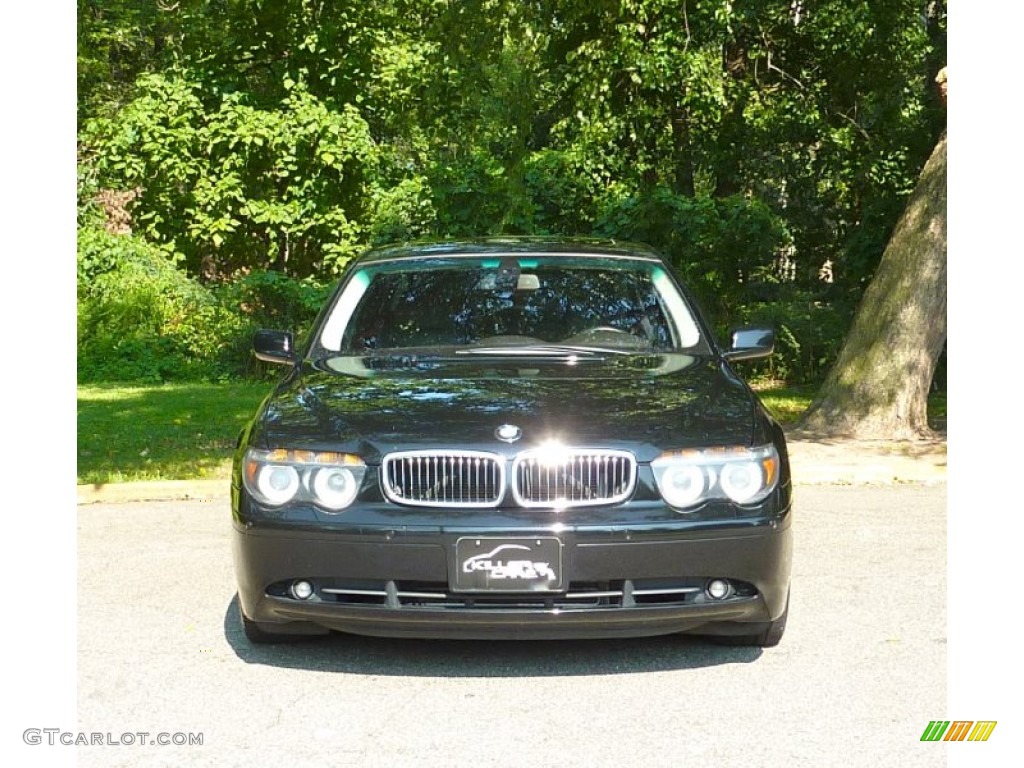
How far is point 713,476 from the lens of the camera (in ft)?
15.4

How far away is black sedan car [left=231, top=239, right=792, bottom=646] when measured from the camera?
14.9ft

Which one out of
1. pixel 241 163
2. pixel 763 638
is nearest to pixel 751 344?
pixel 763 638

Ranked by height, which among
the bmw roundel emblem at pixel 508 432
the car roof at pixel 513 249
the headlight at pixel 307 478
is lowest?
the headlight at pixel 307 478

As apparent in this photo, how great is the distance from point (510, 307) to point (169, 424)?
785 cm

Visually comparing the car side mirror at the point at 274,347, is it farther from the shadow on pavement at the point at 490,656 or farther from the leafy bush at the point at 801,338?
the leafy bush at the point at 801,338

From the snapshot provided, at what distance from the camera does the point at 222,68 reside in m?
21.0

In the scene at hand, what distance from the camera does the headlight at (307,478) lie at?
4.68 m

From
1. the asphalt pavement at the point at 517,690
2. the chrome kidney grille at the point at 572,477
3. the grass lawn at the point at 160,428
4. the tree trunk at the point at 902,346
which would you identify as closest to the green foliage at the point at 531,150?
the grass lawn at the point at 160,428

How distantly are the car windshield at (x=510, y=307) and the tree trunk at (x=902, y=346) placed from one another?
536cm

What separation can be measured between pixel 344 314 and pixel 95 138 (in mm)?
16712
